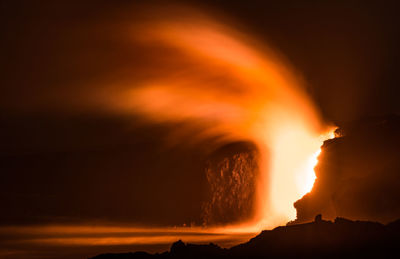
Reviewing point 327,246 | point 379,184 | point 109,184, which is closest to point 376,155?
point 379,184

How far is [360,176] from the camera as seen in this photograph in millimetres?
23406

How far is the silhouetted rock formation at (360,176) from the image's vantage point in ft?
72.9

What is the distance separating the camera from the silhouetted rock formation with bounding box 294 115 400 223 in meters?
22.2

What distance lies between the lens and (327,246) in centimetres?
1605

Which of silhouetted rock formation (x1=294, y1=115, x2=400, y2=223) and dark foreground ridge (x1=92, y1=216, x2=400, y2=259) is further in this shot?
silhouetted rock formation (x1=294, y1=115, x2=400, y2=223)

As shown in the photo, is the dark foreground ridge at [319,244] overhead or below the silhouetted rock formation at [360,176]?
below

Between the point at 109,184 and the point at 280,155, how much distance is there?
Result: 1064 inches

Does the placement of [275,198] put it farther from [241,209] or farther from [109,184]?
[109,184]

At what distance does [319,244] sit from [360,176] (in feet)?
26.6

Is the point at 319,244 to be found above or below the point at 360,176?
below

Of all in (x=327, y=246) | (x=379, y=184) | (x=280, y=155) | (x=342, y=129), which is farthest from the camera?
(x=280, y=155)

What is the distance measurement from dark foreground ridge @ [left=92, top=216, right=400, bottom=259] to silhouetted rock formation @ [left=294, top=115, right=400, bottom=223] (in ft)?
18.4

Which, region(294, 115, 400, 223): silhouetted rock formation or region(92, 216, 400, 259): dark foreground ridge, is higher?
region(294, 115, 400, 223): silhouetted rock formation

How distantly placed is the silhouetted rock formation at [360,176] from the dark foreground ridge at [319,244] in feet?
18.4
